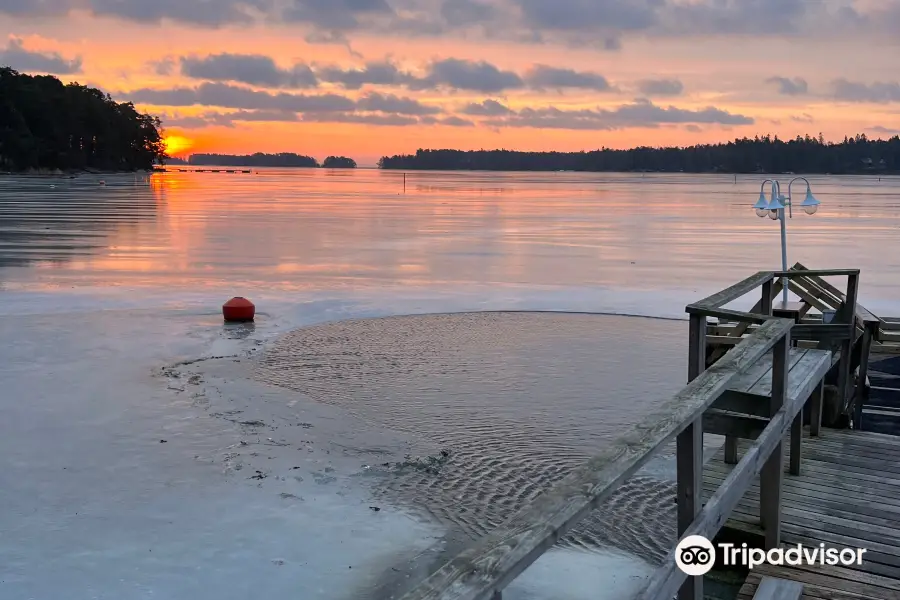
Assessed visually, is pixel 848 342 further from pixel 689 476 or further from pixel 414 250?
pixel 414 250

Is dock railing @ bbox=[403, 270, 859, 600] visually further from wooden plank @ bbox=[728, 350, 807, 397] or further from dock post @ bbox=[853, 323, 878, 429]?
dock post @ bbox=[853, 323, 878, 429]

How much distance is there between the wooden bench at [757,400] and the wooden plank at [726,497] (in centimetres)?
14

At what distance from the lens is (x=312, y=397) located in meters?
9.70

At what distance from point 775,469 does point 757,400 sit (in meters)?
0.41

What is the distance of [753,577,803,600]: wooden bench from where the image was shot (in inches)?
164

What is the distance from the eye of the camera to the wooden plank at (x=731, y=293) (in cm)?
572

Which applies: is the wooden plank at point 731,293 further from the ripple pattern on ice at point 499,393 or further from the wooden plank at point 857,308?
the ripple pattern on ice at point 499,393

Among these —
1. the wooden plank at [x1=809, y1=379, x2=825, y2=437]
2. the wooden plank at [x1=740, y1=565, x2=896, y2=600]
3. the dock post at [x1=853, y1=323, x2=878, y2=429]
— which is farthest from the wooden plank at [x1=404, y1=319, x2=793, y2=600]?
the dock post at [x1=853, y1=323, x2=878, y2=429]

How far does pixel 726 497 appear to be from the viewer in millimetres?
3924

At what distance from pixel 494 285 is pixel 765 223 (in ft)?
92.3

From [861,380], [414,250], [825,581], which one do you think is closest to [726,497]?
[825,581]

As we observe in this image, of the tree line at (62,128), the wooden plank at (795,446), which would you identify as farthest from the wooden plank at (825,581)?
the tree line at (62,128)

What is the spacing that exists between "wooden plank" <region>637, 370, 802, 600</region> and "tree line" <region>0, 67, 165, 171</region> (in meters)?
126

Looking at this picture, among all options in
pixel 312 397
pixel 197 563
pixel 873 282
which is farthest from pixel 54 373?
pixel 873 282
